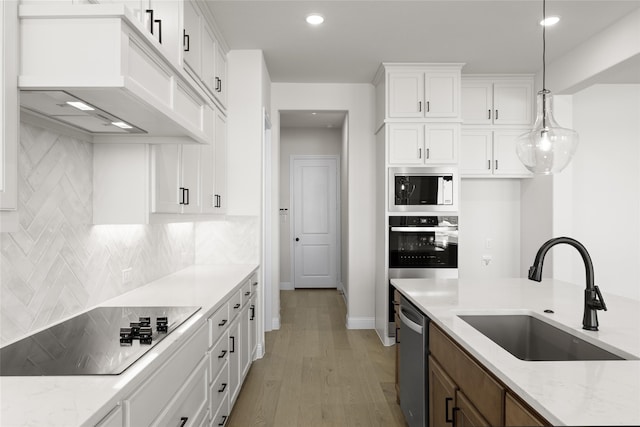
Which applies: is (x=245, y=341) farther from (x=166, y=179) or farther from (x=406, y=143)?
(x=406, y=143)

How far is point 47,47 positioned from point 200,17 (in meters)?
1.86

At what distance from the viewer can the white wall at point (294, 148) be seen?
7168mm

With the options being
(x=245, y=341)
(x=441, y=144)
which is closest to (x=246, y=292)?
(x=245, y=341)

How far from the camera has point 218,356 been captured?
91.0 inches

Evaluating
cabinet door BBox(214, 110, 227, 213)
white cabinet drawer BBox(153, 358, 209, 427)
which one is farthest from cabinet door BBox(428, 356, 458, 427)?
cabinet door BBox(214, 110, 227, 213)

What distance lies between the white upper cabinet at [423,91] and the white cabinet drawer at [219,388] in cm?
290

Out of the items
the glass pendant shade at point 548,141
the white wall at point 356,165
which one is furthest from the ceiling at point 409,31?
the glass pendant shade at point 548,141

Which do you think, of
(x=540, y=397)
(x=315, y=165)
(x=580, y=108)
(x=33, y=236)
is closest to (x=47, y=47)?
(x=33, y=236)

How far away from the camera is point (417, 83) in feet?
13.9

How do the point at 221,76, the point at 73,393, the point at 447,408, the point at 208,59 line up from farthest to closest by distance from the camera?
the point at 221,76 → the point at 208,59 → the point at 447,408 → the point at 73,393

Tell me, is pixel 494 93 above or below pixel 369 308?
above

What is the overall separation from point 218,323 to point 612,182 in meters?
4.37

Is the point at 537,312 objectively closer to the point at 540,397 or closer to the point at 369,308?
the point at 540,397

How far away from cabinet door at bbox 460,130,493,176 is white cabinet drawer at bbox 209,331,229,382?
3.22 m
